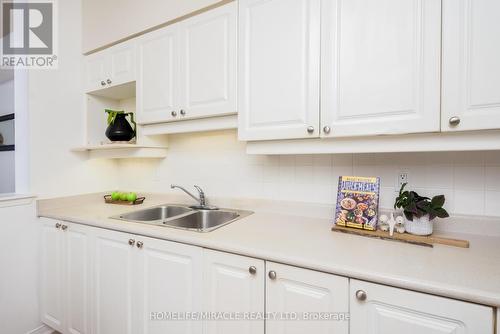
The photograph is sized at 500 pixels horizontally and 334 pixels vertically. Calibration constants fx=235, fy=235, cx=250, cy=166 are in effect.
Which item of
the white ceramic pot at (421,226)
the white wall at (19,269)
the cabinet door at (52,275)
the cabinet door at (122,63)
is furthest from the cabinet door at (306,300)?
the white wall at (19,269)

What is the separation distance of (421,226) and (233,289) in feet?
2.86

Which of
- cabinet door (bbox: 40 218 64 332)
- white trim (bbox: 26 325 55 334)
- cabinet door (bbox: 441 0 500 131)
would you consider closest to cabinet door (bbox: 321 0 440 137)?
cabinet door (bbox: 441 0 500 131)

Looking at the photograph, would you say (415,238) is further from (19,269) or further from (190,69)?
(19,269)

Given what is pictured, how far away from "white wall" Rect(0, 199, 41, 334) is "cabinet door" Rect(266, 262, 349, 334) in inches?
67.3

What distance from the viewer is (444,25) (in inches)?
33.9

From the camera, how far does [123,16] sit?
5.50 feet

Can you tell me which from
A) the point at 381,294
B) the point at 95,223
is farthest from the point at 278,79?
the point at 95,223

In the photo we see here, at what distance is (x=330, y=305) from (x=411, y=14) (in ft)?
3.71

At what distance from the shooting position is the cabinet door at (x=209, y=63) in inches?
51.6

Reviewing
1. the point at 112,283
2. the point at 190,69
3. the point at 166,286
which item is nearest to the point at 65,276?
the point at 112,283

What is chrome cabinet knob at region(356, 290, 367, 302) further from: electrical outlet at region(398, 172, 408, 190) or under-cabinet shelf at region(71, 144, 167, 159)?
under-cabinet shelf at region(71, 144, 167, 159)

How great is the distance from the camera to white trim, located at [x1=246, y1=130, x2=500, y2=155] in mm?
849

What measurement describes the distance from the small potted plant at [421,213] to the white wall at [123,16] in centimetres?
147

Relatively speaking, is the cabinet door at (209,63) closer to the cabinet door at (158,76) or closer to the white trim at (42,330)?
the cabinet door at (158,76)
